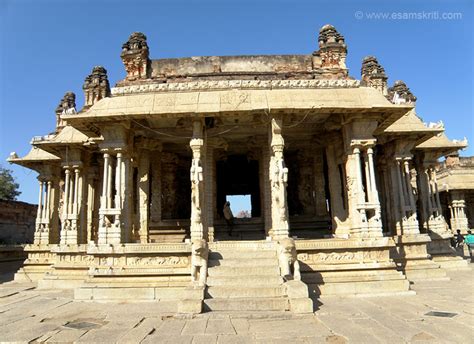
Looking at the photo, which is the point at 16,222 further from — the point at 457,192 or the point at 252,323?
the point at 457,192

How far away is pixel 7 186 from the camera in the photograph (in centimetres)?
3956

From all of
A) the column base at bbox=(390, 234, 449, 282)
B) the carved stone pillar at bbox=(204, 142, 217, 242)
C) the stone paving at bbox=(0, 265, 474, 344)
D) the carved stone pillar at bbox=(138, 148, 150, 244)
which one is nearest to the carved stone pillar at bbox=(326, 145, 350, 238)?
the column base at bbox=(390, 234, 449, 282)

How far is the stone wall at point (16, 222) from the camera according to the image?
86.0 feet

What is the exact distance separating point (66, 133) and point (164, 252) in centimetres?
774

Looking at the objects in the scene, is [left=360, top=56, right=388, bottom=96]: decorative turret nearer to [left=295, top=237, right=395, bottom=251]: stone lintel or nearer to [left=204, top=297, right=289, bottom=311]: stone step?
[left=295, top=237, right=395, bottom=251]: stone lintel

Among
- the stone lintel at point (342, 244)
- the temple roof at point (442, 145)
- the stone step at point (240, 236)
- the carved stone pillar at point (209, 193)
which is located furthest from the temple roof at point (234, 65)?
the stone lintel at point (342, 244)

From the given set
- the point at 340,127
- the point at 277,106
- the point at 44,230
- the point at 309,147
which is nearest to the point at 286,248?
the point at 277,106

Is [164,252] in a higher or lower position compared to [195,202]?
lower

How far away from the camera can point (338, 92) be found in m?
10.5

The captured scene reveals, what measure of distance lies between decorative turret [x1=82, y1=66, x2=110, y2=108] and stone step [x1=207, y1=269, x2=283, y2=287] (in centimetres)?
1487

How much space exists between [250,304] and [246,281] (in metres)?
0.87

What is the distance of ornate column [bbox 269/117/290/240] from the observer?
975cm

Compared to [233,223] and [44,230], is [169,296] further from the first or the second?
[44,230]

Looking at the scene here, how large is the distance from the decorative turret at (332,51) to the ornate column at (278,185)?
7.06 m
